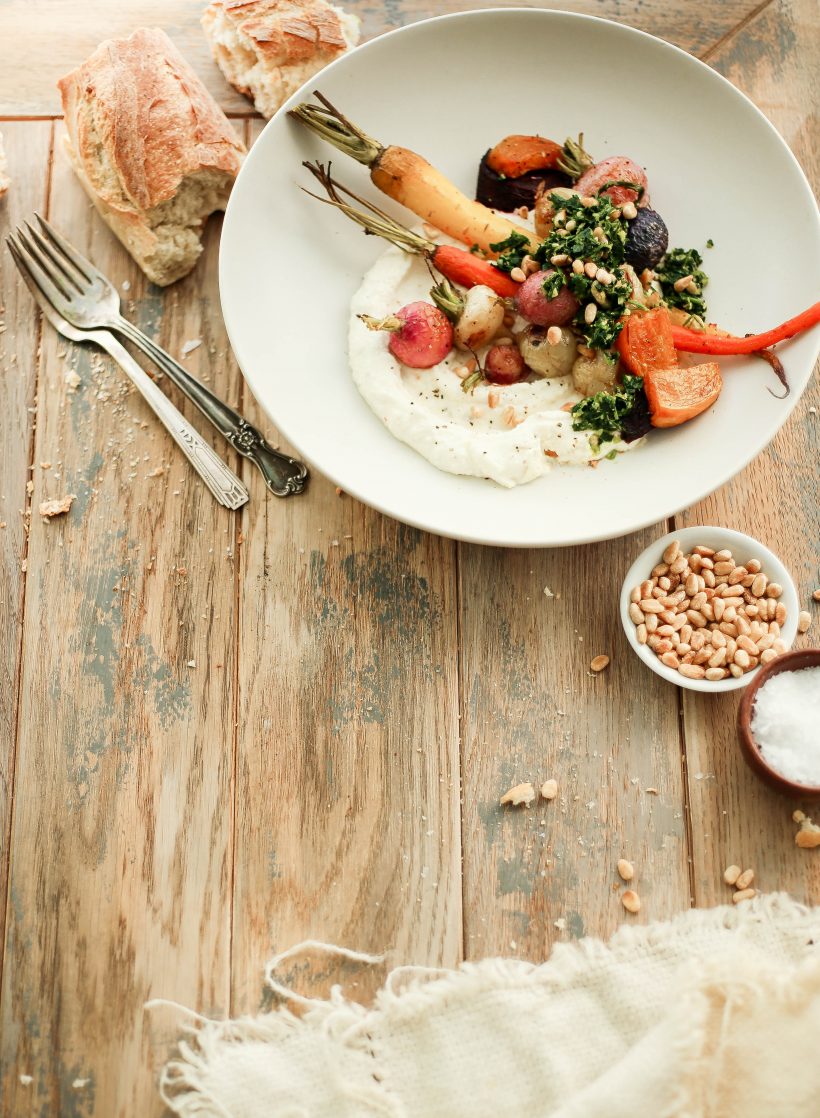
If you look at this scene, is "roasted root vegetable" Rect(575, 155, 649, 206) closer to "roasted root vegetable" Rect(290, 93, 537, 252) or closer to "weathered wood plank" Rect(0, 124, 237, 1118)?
"roasted root vegetable" Rect(290, 93, 537, 252)

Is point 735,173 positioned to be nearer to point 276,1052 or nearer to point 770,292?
point 770,292

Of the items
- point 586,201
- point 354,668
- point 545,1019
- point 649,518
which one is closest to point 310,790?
point 354,668

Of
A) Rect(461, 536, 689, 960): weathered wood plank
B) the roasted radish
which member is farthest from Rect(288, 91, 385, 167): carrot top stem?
Rect(461, 536, 689, 960): weathered wood plank

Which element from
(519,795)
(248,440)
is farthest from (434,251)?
(519,795)

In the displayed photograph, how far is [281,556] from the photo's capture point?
1.92 meters

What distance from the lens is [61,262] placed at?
2008mm

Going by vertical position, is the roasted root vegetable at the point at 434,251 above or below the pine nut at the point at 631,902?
above

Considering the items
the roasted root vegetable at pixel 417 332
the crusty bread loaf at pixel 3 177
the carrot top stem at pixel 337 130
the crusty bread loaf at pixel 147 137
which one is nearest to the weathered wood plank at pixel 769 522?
the roasted root vegetable at pixel 417 332

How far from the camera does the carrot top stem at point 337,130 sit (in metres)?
1.83

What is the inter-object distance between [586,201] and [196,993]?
154cm

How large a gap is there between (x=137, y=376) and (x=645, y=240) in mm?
993

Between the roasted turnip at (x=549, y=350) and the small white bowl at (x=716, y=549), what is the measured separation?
1.18 feet

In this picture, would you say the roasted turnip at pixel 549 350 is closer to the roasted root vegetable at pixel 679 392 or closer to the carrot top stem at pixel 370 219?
the roasted root vegetable at pixel 679 392

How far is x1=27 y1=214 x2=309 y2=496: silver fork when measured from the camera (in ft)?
6.32
